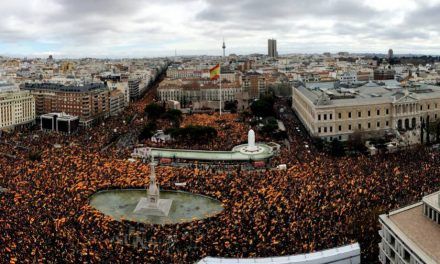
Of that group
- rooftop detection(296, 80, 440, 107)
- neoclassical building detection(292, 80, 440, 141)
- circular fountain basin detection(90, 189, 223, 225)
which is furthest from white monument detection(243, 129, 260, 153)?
circular fountain basin detection(90, 189, 223, 225)

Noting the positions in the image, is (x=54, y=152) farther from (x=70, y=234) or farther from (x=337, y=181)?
(x=337, y=181)

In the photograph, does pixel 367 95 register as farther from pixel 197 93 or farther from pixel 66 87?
pixel 66 87

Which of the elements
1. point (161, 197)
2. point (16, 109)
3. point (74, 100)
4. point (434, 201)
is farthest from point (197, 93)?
point (434, 201)

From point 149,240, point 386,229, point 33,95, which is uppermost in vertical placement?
point 33,95

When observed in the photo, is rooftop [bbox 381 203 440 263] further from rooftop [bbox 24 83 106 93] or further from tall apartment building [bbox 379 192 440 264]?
rooftop [bbox 24 83 106 93]

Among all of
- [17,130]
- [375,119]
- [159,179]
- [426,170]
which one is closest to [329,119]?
[375,119]

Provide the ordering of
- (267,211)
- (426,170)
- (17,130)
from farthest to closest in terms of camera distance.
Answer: (17,130), (426,170), (267,211)
